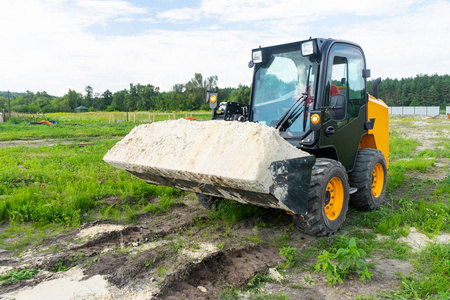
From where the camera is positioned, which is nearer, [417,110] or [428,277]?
[428,277]

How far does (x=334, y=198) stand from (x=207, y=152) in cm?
193

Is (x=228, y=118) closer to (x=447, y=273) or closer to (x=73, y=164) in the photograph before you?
(x=447, y=273)

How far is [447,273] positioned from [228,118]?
11.5 ft

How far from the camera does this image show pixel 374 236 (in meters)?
4.57

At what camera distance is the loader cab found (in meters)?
4.52

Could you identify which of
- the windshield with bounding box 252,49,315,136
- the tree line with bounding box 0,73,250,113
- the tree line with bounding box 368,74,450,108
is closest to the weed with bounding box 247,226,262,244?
the windshield with bounding box 252,49,315,136

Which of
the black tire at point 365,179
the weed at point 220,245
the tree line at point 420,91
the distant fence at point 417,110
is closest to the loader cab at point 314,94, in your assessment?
the black tire at point 365,179

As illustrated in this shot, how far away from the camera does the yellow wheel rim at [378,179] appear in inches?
235

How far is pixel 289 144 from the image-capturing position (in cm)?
368

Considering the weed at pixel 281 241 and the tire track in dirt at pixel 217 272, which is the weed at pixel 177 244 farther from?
the weed at pixel 281 241

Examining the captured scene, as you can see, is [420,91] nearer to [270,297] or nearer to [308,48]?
[308,48]

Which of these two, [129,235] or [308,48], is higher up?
[308,48]

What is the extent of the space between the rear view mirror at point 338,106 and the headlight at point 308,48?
0.78 meters

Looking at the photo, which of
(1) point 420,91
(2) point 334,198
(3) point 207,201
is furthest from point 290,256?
(1) point 420,91
